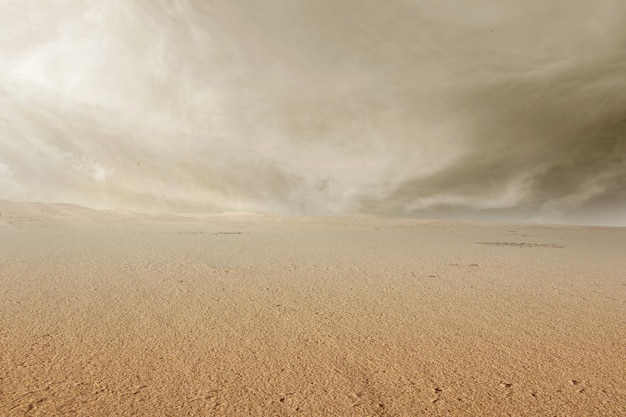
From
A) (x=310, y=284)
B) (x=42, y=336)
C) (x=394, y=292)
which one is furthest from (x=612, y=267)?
(x=42, y=336)

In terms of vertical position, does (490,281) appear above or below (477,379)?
above

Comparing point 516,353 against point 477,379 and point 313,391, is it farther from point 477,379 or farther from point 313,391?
point 313,391

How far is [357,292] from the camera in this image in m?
4.63

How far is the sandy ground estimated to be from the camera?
215cm

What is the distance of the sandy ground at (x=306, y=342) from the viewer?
2.15 metres

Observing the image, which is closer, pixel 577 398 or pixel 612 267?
pixel 577 398

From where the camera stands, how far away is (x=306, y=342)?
117 inches

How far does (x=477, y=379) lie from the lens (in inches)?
95.3

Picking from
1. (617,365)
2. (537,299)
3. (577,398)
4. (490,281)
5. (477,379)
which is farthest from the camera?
(490,281)

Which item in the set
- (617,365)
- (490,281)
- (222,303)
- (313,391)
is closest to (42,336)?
(222,303)

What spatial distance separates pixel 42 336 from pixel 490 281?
4524 mm

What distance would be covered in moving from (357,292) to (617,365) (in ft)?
7.69

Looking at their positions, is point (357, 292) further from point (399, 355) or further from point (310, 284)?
point (399, 355)

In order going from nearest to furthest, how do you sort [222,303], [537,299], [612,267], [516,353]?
[516,353] < [222,303] < [537,299] < [612,267]
